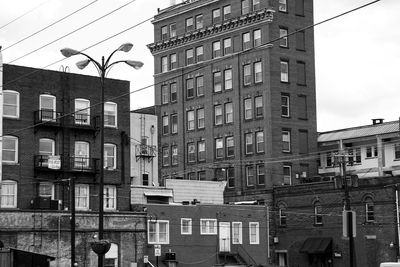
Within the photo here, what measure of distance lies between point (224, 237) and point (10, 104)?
814 inches

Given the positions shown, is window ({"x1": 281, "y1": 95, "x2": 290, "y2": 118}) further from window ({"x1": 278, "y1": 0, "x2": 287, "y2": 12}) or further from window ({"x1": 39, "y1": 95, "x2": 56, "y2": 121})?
window ({"x1": 39, "y1": 95, "x2": 56, "y2": 121})

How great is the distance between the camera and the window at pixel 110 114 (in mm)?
63562

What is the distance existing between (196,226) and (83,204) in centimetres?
955

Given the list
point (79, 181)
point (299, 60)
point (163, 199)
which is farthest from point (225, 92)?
point (79, 181)

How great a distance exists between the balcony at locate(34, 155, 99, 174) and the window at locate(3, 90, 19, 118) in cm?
345

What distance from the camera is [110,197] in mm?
62875

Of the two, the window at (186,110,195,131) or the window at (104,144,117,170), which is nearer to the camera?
the window at (104,144,117,170)

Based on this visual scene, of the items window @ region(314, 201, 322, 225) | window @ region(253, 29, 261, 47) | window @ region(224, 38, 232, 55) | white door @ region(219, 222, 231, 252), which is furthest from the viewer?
window @ region(224, 38, 232, 55)

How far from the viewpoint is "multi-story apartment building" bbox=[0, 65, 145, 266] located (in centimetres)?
5678

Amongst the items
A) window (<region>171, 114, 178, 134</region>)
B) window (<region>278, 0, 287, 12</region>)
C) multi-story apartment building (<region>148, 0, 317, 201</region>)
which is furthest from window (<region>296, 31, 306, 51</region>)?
window (<region>171, 114, 178, 134</region>)

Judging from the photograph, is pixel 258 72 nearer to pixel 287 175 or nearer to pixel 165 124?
pixel 287 175

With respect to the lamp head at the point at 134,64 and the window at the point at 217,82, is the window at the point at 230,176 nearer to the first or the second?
the window at the point at 217,82

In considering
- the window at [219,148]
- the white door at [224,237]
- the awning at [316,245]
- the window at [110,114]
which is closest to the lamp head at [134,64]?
the window at [110,114]

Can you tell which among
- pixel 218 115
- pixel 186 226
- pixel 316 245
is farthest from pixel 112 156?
pixel 218 115
